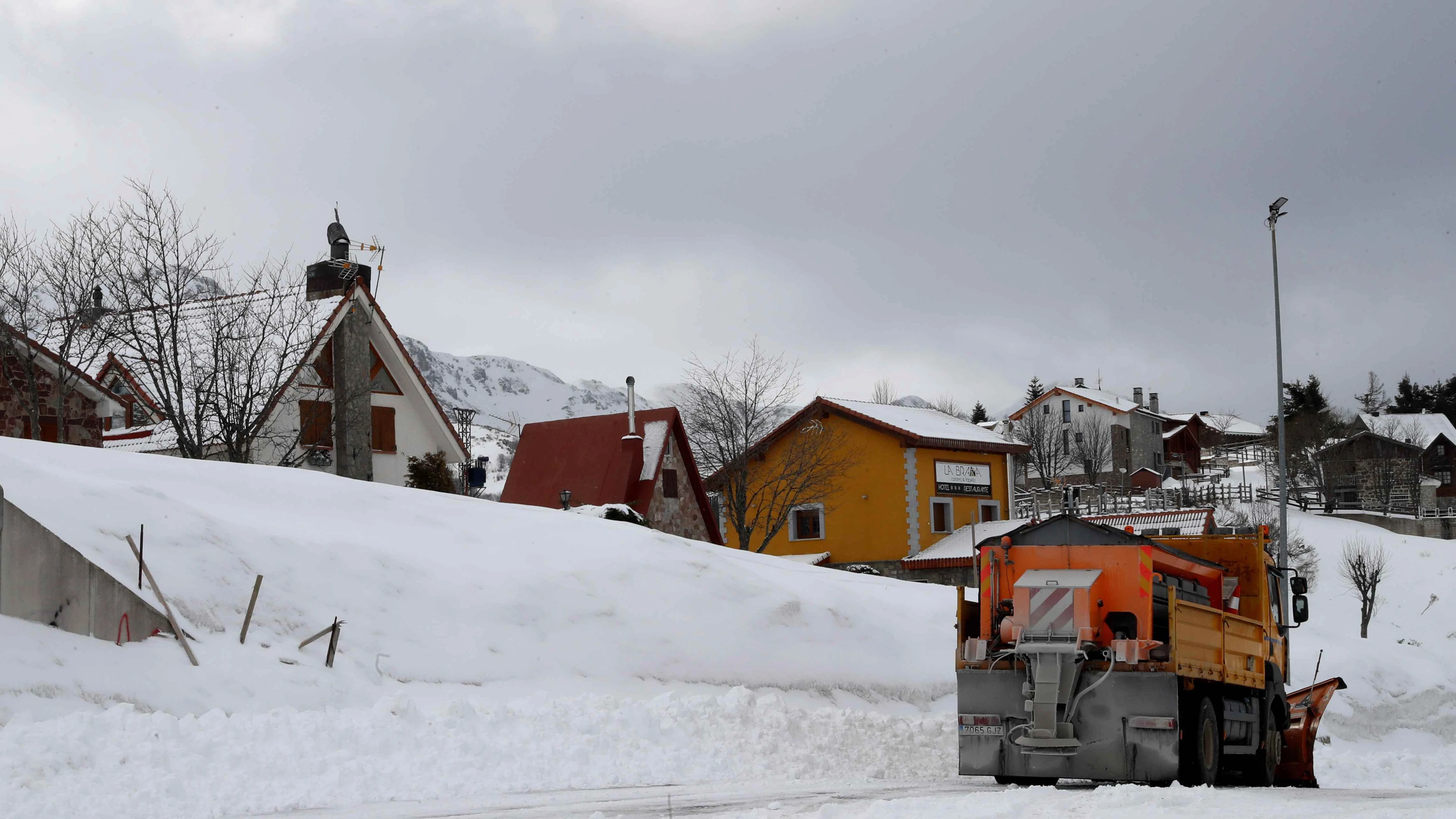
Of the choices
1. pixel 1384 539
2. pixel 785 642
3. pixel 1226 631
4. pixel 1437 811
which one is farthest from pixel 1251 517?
pixel 1437 811

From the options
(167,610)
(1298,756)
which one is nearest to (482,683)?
(167,610)

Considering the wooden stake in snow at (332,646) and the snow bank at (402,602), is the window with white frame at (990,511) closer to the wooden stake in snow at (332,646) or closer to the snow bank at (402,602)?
the snow bank at (402,602)

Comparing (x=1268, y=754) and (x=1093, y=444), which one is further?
(x=1093, y=444)

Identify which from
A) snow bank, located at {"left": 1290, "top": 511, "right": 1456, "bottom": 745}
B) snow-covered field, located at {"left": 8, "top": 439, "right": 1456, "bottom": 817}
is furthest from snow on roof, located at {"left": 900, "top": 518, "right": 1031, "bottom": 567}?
snow-covered field, located at {"left": 8, "top": 439, "right": 1456, "bottom": 817}

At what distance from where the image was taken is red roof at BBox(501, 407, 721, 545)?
35.3 meters

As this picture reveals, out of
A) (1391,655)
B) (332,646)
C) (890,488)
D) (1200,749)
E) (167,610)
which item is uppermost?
(890,488)

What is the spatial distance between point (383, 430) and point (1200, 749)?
31322mm

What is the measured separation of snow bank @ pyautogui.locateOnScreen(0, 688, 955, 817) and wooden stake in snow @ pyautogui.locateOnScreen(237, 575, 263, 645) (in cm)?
203

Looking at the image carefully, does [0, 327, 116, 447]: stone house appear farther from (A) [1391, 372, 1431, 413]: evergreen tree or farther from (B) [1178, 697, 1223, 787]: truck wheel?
(A) [1391, 372, 1431, 413]: evergreen tree

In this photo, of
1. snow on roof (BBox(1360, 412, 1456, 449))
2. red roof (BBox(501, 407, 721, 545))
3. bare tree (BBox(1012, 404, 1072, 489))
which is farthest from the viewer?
bare tree (BBox(1012, 404, 1072, 489))

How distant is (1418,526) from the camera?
2596 inches

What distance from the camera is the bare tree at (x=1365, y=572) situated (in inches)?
1807

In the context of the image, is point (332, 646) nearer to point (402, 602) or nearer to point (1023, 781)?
point (402, 602)

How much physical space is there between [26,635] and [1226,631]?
487 inches
